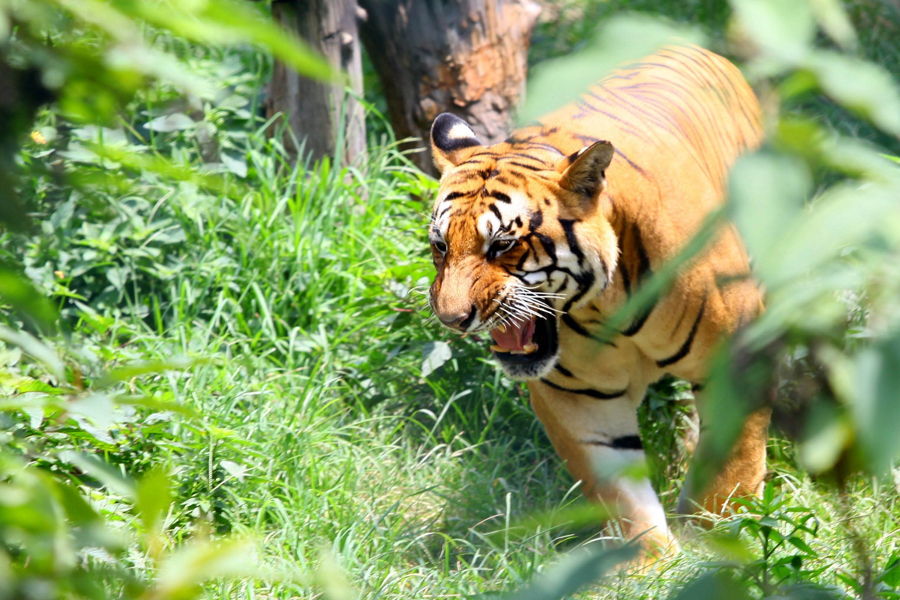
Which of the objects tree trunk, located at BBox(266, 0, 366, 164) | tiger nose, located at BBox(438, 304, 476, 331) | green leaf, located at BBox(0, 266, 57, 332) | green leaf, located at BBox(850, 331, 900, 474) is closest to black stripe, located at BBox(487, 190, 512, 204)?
tiger nose, located at BBox(438, 304, 476, 331)

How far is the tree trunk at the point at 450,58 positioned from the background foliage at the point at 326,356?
365 mm

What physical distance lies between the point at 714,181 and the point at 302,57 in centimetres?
246

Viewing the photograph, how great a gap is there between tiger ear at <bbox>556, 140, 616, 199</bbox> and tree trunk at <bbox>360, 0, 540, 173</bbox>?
1.84 metres

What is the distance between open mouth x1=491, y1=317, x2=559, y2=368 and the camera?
2654 millimetres

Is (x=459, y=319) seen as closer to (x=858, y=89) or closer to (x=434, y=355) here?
(x=434, y=355)

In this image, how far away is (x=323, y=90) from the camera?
13.3ft

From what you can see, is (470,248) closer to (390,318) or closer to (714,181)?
(714,181)

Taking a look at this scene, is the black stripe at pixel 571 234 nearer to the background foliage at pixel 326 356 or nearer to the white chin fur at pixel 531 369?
the white chin fur at pixel 531 369

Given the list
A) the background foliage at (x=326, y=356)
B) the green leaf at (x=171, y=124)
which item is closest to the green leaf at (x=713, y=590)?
the background foliage at (x=326, y=356)

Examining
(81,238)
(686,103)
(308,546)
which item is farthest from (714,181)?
(81,238)

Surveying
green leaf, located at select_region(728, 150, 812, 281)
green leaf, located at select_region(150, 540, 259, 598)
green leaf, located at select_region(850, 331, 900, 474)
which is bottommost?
green leaf, located at select_region(150, 540, 259, 598)

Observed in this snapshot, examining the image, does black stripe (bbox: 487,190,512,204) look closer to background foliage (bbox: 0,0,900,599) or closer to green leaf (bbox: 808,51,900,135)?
background foliage (bbox: 0,0,900,599)

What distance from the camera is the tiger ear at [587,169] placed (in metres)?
2.31

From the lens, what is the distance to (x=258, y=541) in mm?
2506
